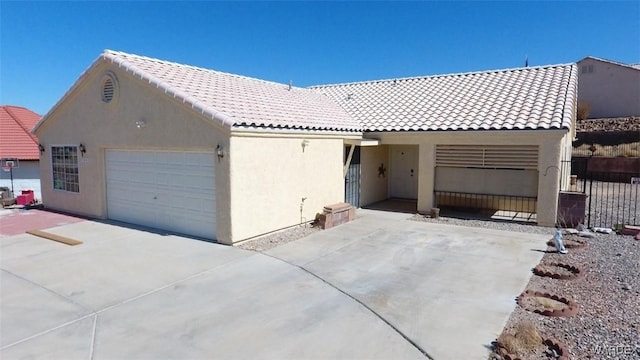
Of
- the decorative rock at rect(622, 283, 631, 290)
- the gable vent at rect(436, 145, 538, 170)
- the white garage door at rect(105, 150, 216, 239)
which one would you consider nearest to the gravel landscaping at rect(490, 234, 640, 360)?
the decorative rock at rect(622, 283, 631, 290)

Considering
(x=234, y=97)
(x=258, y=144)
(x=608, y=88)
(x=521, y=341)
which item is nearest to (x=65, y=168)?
(x=234, y=97)

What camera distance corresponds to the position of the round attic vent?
13138 mm

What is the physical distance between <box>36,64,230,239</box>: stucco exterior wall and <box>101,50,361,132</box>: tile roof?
35cm

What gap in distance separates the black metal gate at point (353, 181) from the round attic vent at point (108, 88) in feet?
26.6

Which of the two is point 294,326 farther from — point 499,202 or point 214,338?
point 499,202

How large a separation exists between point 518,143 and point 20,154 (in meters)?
23.0

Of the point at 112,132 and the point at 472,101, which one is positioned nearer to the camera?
the point at 112,132

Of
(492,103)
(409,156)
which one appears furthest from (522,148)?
(409,156)

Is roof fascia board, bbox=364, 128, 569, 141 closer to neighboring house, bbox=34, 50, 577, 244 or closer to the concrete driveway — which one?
neighboring house, bbox=34, 50, 577, 244

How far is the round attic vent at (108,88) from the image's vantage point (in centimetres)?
1314

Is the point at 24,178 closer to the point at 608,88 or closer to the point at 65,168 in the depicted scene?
the point at 65,168

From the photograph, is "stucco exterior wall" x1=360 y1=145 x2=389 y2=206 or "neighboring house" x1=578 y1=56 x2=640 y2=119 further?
"neighboring house" x1=578 y1=56 x2=640 y2=119

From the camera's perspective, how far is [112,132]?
13.6m

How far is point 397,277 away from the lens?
27.0 ft
